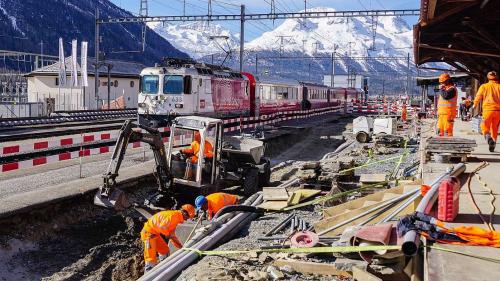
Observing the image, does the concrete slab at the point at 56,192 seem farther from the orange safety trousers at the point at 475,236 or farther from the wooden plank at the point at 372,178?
the orange safety trousers at the point at 475,236

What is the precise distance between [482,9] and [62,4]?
121m

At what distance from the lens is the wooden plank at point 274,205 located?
9.12 m

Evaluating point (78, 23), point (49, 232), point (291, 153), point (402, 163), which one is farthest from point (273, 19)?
point (78, 23)

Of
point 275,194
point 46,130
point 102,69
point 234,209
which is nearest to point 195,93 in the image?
point 46,130

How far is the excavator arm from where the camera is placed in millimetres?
9016

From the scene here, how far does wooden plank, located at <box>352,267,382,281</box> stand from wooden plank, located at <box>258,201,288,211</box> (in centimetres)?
379

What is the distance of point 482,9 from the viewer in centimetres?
1091

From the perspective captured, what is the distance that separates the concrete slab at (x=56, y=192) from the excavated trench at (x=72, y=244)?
0.13m

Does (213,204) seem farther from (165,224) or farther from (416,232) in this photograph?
(416,232)

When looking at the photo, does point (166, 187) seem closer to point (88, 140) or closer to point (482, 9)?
point (88, 140)

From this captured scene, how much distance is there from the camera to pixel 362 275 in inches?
201

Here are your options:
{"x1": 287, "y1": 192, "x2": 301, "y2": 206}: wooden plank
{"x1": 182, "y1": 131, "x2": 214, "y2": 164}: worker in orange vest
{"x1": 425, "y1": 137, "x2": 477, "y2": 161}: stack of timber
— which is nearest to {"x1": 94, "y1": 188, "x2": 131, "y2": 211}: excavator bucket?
{"x1": 182, "y1": 131, "x2": 214, "y2": 164}: worker in orange vest

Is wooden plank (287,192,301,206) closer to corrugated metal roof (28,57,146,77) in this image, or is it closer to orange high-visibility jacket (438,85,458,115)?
orange high-visibility jacket (438,85,458,115)

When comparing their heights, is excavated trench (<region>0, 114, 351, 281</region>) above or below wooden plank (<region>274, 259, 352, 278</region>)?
below
